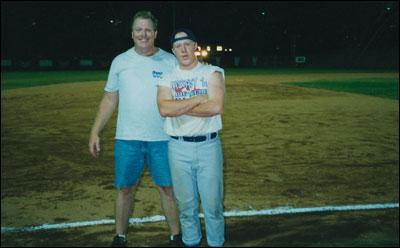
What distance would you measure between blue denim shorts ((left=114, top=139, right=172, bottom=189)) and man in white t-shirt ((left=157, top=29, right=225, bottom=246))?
10.4 inches

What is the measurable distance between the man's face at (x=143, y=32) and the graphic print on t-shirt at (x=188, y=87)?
19.7 inches

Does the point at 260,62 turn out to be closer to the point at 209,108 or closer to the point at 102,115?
the point at 102,115

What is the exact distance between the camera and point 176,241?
14.4 feet

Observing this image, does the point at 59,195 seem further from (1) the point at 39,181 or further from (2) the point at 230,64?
(2) the point at 230,64

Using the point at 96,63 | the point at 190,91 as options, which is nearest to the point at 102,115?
the point at 190,91

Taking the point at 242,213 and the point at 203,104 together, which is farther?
the point at 242,213

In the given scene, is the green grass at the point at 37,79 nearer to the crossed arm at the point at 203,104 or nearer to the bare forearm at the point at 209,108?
the crossed arm at the point at 203,104

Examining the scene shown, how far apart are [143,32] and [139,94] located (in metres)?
0.54

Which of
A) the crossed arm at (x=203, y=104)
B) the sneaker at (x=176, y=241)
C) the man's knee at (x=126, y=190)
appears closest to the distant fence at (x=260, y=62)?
the man's knee at (x=126, y=190)

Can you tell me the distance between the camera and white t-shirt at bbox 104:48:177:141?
4.16 meters

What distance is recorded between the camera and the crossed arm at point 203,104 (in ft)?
12.3

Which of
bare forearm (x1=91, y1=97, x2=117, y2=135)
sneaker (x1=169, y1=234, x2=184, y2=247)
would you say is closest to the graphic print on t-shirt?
bare forearm (x1=91, y1=97, x2=117, y2=135)

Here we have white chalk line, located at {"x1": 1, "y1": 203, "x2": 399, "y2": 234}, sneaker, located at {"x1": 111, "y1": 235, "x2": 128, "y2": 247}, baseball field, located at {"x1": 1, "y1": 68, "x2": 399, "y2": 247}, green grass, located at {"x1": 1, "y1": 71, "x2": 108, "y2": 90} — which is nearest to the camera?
sneaker, located at {"x1": 111, "y1": 235, "x2": 128, "y2": 247}

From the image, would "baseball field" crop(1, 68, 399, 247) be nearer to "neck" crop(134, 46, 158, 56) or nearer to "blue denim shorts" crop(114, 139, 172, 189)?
"blue denim shorts" crop(114, 139, 172, 189)
